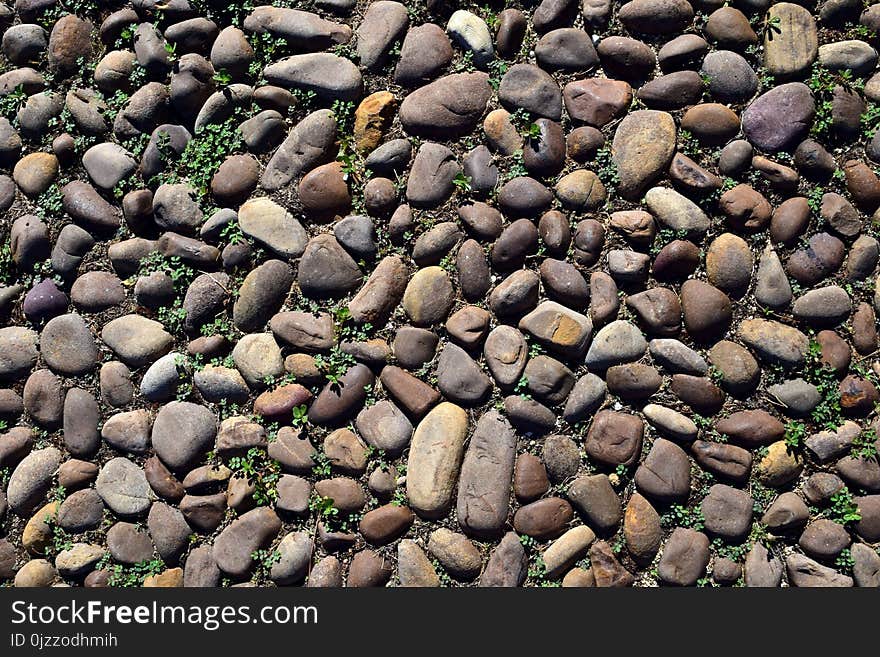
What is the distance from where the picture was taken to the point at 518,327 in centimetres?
301

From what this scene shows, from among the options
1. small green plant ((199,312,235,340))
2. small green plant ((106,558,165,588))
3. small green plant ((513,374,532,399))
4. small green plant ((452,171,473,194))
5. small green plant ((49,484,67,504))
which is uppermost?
small green plant ((452,171,473,194))

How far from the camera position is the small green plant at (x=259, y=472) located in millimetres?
3020

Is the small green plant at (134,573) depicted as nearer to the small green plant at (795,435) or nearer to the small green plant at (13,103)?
the small green plant at (13,103)

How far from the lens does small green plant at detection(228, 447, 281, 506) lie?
9.91ft

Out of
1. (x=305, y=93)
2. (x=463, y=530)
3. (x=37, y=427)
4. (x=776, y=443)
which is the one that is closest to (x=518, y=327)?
(x=463, y=530)

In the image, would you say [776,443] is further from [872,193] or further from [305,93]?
[305,93]

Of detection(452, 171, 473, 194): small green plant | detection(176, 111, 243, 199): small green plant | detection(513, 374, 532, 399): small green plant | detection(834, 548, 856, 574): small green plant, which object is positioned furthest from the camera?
detection(176, 111, 243, 199): small green plant

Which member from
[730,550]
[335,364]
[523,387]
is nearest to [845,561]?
[730,550]

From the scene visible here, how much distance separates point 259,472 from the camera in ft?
9.99

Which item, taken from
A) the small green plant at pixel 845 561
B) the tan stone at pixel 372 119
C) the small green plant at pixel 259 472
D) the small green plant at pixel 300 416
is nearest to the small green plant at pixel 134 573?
the small green plant at pixel 259 472

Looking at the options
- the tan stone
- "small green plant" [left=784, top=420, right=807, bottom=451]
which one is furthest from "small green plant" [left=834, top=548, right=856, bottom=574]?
the tan stone

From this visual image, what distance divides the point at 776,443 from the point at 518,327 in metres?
1.19

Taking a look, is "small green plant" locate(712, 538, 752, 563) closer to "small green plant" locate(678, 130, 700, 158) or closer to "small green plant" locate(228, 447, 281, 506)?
"small green plant" locate(678, 130, 700, 158)

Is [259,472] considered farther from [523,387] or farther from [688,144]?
[688,144]
